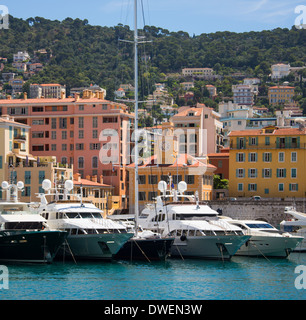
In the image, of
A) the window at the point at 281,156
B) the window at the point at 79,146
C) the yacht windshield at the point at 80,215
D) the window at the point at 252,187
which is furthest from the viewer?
the window at the point at 79,146

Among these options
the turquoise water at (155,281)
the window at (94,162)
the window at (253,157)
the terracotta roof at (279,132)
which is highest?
the terracotta roof at (279,132)

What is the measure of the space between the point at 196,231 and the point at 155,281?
14.2 m

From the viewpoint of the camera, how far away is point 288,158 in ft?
307

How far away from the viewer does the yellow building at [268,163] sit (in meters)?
93.0

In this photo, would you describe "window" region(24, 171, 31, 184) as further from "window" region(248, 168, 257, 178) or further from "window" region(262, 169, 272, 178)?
"window" region(262, 169, 272, 178)

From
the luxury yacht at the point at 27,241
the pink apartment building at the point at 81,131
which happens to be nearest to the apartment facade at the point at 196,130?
the pink apartment building at the point at 81,131

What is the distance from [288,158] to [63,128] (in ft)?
116

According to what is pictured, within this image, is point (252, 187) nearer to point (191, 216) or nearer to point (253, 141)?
point (253, 141)

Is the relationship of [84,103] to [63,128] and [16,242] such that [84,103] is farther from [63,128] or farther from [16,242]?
[16,242]

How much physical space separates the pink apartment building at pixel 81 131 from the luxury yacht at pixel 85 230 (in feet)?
148

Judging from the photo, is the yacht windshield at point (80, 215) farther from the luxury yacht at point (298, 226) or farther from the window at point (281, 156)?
the window at point (281, 156)

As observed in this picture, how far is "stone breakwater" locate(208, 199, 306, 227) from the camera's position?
3469 inches

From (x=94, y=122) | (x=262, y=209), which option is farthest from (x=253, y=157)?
(x=94, y=122)

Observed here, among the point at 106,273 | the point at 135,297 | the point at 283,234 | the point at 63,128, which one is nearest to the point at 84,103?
the point at 63,128
